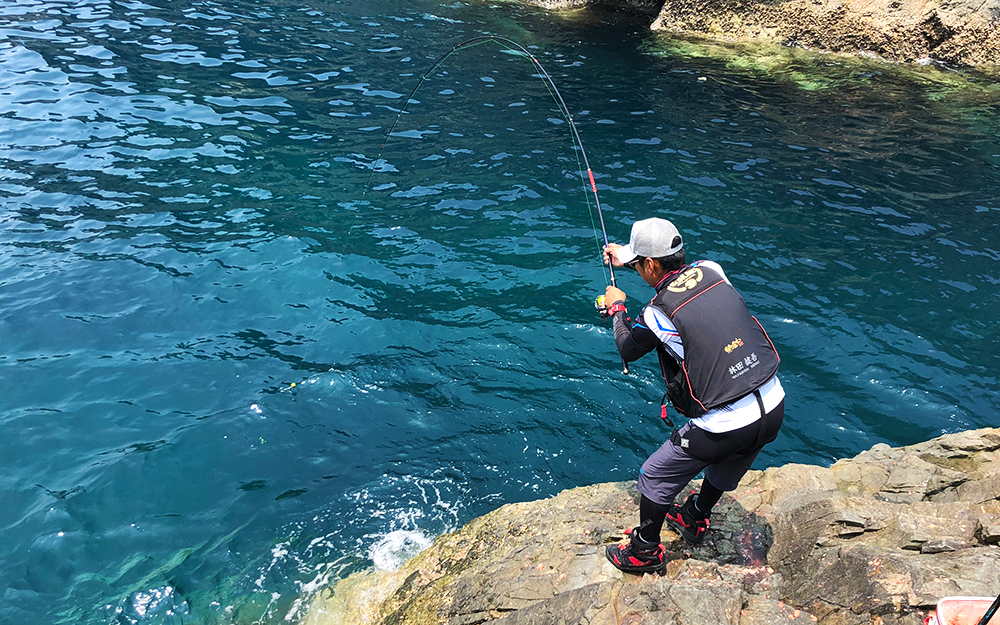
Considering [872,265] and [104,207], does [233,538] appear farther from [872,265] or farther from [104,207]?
[872,265]

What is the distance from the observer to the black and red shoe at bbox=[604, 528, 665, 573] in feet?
13.7

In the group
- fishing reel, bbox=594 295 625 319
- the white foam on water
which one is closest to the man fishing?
fishing reel, bbox=594 295 625 319

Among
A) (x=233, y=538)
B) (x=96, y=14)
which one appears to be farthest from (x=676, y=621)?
(x=96, y=14)

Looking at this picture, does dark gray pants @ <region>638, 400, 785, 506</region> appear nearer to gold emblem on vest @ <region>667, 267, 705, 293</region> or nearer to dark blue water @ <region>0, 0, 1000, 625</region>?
gold emblem on vest @ <region>667, 267, 705, 293</region>

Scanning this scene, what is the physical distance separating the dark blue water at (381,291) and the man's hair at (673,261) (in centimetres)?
282

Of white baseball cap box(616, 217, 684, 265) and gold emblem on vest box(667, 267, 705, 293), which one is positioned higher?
white baseball cap box(616, 217, 684, 265)

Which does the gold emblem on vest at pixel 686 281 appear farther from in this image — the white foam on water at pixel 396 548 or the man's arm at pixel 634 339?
the white foam on water at pixel 396 548

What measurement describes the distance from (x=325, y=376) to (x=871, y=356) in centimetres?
624

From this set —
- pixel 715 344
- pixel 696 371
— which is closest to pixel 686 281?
pixel 715 344

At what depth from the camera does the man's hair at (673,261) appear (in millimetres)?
3992

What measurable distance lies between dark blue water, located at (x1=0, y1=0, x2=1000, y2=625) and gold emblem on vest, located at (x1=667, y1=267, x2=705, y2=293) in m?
2.85

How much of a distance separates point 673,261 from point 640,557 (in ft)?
6.31

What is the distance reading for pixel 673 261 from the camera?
402 centimetres

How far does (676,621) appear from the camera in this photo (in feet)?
12.0
